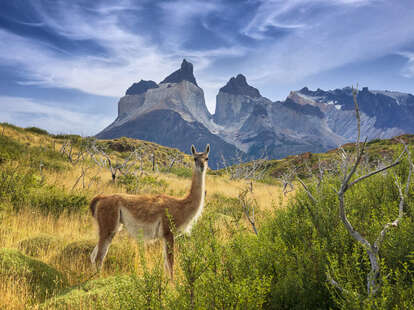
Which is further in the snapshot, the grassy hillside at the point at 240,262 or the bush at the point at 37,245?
the bush at the point at 37,245

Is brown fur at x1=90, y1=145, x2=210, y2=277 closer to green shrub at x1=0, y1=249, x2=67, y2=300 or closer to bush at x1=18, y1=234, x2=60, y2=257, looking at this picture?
green shrub at x1=0, y1=249, x2=67, y2=300

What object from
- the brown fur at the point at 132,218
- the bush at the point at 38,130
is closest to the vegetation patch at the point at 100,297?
the brown fur at the point at 132,218

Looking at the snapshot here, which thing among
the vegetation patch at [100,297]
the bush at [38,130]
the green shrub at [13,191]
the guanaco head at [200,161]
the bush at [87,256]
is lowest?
the bush at [87,256]

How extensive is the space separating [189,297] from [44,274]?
9.17 feet

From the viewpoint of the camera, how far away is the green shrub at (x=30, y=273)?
356cm

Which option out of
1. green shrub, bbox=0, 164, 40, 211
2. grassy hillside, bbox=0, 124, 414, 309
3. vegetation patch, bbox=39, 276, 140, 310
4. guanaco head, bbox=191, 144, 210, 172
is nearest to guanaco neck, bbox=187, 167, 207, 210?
guanaco head, bbox=191, 144, 210, 172

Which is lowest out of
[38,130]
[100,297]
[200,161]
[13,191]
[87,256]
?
[87,256]

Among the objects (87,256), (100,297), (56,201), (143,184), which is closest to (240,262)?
(100,297)

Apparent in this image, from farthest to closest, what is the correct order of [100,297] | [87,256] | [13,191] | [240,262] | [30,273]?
[13,191] < [87,256] < [30,273] < [100,297] < [240,262]

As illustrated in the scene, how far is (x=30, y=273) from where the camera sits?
3.77 metres

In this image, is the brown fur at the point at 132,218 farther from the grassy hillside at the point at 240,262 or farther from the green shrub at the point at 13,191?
the green shrub at the point at 13,191

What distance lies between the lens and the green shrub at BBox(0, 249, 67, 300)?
356 cm

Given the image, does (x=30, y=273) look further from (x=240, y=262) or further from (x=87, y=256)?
(x=240, y=262)

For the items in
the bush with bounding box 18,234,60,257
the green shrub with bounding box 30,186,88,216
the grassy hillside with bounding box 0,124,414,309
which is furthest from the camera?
the green shrub with bounding box 30,186,88,216
